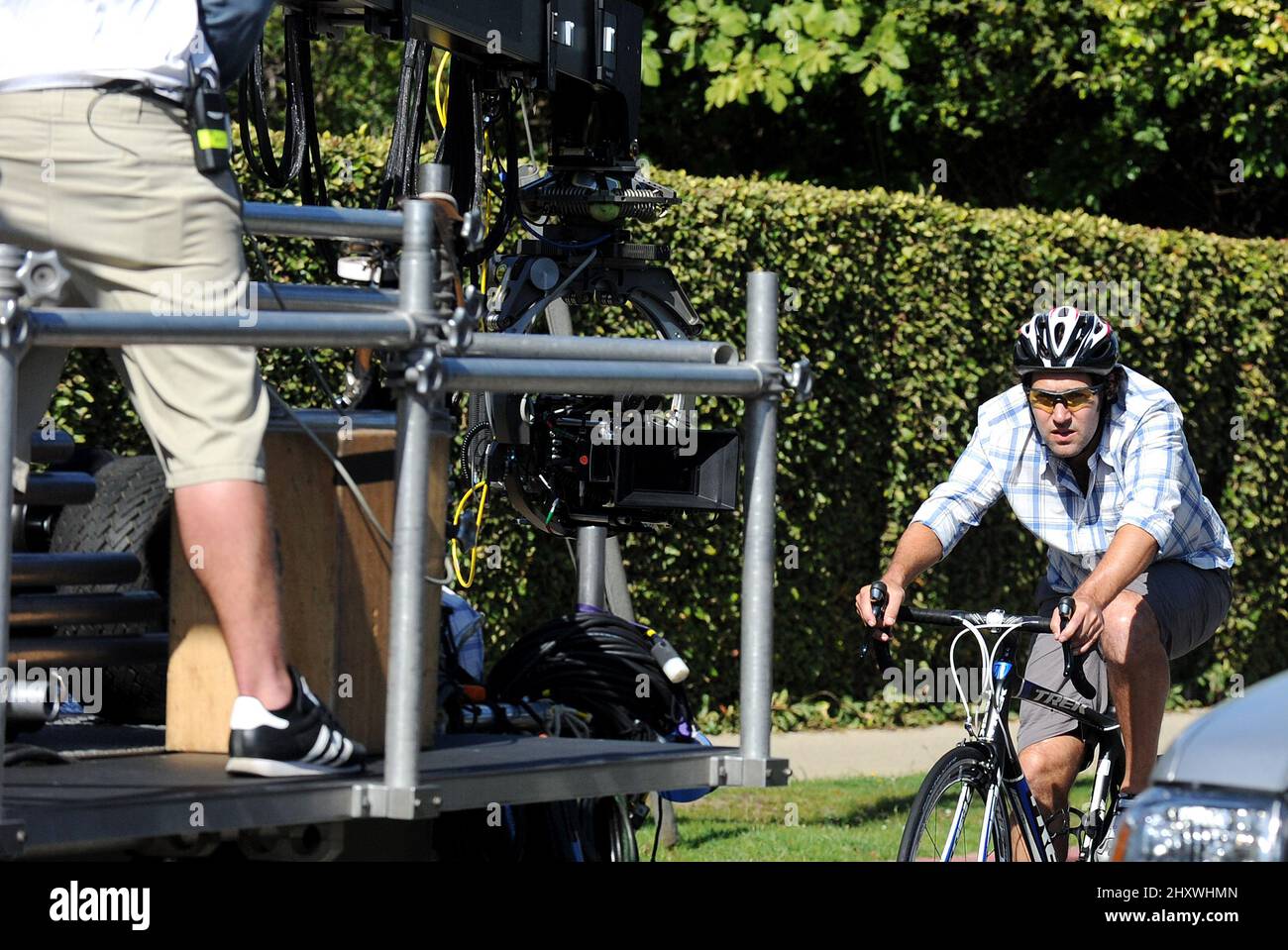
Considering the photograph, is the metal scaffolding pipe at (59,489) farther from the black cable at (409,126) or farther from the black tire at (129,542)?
the black cable at (409,126)

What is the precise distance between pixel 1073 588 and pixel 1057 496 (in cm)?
31

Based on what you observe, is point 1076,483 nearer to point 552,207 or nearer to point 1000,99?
point 552,207

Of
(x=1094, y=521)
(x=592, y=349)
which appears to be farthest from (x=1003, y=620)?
(x=592, y=349)

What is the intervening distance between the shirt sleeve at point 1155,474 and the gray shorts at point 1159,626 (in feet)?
0.69

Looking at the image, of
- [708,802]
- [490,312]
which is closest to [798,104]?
[708,802]

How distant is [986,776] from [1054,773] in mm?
568

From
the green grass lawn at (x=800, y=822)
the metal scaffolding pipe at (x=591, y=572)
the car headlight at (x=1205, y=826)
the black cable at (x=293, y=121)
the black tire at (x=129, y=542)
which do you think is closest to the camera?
the car headlight at (x=1205, y=826)

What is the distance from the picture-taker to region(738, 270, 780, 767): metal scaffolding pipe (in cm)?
373

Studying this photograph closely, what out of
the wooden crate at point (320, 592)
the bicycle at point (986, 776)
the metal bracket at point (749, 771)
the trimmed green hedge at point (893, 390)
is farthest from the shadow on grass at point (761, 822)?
the wooden crate at point (320, 592)

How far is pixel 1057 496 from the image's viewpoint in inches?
210

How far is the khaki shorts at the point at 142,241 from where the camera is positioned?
3.29 meters

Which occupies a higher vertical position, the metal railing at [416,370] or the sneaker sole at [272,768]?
the metal railing at [416,370]
